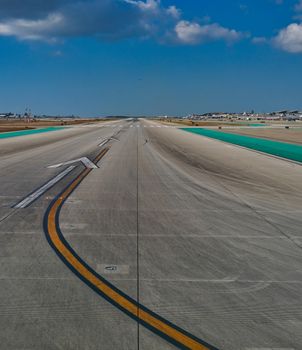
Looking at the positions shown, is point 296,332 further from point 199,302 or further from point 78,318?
point 78,318

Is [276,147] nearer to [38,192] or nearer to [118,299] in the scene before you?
[38,192]

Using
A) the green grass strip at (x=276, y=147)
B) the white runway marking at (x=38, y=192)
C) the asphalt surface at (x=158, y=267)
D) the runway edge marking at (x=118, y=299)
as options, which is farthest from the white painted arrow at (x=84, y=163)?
the green grass strip at (x=276, y=147)

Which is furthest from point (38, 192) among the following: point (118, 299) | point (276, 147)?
point (276, 147)

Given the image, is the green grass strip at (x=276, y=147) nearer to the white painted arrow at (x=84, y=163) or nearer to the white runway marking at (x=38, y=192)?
the white painted arrow at (x=84, y=163)

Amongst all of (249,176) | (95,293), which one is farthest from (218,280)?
(249,176)

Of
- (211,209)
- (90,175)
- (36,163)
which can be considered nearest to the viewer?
(211,209)
